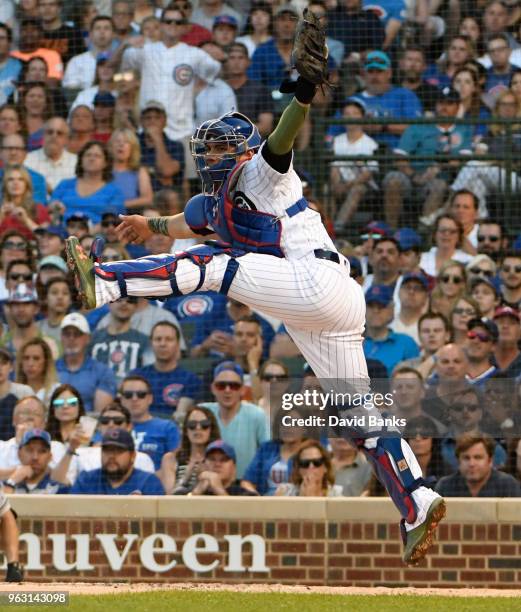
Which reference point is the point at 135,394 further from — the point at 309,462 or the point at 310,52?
the point at 310,52

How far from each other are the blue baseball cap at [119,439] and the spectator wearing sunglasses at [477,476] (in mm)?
2079

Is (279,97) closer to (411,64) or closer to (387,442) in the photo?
(411,64)

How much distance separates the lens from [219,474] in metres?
9.77

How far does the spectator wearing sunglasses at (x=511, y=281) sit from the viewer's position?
10.9 metres

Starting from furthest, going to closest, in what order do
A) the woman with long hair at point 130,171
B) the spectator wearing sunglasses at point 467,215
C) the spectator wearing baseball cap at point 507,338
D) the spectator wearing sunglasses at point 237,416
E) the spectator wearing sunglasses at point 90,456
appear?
the woman with long hair at point 130,171, the spectator wearing sunglasses at point 467,215, the spectator wearing baseball cap at point 507,338, the spectator wearing sunglasses at point 237,416, the spectator wearing sunglasses at point 90,456

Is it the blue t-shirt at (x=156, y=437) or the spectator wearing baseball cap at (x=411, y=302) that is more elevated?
the spectator wearing baseball cap at (x=411, y=302)

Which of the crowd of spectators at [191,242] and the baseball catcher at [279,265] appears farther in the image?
the crowd of spectators at [191,242]

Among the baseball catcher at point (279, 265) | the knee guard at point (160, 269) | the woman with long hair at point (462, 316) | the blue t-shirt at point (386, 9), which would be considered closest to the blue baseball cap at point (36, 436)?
the baseball catcher at point (279, 265)

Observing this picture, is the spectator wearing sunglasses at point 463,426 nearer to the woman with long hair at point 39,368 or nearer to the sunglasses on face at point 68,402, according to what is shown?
the sunglasses on face at point 68,402

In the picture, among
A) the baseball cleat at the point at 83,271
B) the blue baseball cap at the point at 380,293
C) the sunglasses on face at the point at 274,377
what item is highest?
the baseball cleat at the point at 83,271

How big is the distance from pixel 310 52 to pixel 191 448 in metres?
4.12

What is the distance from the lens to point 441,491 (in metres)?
9.53

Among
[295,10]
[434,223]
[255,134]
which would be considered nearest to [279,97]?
[295,10]

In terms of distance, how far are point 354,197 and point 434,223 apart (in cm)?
71
